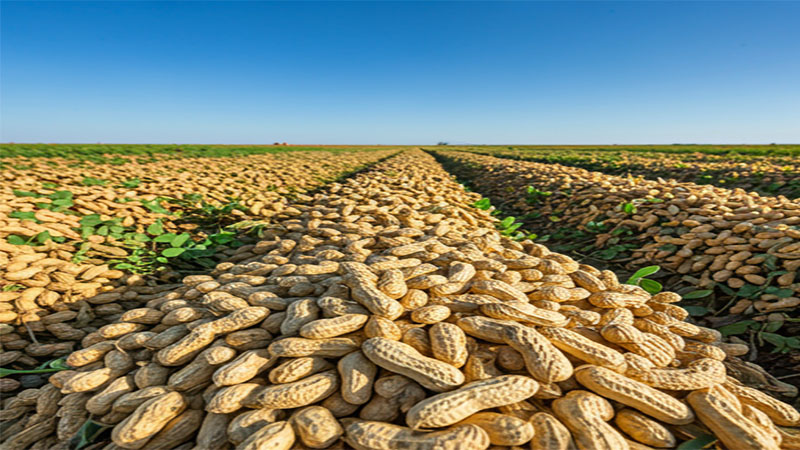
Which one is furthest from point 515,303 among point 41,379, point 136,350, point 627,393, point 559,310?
point 41,379

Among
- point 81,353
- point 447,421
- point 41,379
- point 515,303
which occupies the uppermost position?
point 515,303

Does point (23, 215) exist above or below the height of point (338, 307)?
above

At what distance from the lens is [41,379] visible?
1.85 metres

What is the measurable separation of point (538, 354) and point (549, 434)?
28cm

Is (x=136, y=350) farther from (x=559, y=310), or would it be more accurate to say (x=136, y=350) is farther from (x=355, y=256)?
(x=559, y=310)

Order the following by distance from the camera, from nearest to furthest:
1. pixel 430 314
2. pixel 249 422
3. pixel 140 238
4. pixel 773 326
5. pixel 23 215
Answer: pixel 249 422
pixel 430 314
pixel 773 326
pixel 23 215
pixel 140 238

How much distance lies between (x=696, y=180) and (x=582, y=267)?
25.2 ft

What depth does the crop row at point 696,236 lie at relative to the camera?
99.7 inches

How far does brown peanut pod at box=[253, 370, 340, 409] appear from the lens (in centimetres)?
127

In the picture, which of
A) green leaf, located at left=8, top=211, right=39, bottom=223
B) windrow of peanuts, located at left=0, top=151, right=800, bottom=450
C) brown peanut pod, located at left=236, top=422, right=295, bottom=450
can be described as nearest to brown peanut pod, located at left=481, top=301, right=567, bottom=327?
windrow of peanuts, located at left=0, top=151, right=800, bottom=450

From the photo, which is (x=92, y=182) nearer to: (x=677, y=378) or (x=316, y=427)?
(x=316, y=427)

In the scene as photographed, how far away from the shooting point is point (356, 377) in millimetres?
1325

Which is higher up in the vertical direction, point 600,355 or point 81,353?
point 600,355

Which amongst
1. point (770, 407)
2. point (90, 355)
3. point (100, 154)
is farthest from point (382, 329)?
point (100, 154)
